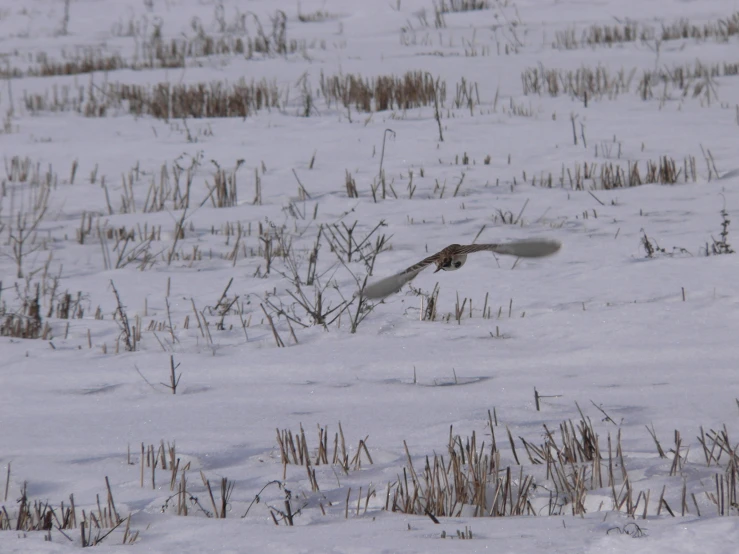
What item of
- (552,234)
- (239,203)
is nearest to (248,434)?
(552,234)

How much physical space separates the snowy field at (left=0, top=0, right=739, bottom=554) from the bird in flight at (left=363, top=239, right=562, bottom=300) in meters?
0.45

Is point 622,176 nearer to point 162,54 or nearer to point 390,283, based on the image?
point 390,283

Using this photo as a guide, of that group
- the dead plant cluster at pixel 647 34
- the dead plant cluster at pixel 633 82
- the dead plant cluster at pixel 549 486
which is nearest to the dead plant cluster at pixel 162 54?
the dead plant cluster at pixel 647 34

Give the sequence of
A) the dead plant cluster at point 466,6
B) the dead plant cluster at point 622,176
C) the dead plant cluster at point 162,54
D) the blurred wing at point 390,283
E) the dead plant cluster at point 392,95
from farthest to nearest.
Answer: the dead plant cluster at point 466,6, the dead plant cluster at point 162,54, the dead plant cluster at point 392,95, the dead plant cluster at point 622,176, the blurred wing at point 390,283

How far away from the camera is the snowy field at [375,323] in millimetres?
2105

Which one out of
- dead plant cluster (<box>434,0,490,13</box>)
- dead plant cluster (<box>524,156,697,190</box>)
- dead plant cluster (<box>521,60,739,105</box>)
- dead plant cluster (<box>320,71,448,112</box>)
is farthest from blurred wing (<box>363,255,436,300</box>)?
dead plant cluster (<box>434,0,490,13</box>)

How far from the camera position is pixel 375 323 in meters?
4.20

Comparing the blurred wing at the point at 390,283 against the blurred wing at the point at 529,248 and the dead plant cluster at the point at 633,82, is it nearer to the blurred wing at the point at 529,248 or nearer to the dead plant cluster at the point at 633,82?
the blurred wing at the point at 529,248

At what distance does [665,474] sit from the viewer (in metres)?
2.19

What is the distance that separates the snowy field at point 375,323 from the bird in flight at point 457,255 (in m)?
0.45

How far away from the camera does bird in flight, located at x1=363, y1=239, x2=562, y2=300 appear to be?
1.98m

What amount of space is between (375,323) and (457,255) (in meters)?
2.06

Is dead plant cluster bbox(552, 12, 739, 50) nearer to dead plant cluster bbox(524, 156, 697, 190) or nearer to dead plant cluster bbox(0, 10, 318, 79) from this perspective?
dead plant cluster bbox(0, 10, 318, 79)

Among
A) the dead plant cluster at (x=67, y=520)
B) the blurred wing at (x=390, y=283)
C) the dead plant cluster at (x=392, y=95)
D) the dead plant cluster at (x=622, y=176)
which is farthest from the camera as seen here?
the dead plant cluster at (x=392, y=95)
